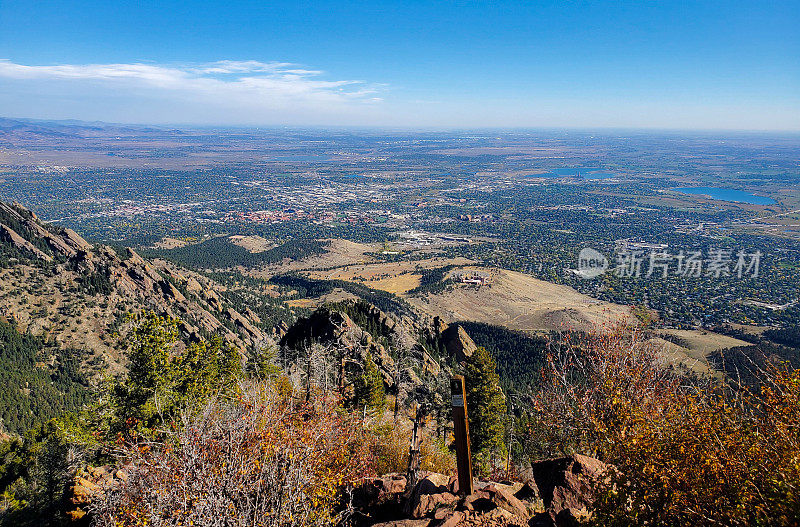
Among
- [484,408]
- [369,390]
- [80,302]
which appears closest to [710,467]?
[484,408]

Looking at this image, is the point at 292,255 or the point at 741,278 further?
the point at 292,255

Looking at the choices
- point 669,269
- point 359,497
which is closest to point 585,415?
point 359,497

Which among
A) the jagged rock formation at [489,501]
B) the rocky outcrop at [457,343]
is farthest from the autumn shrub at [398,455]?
the rocky outcrop at [457,343]

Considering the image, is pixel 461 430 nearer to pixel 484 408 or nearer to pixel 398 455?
pixel 398 455

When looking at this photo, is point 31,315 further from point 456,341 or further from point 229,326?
point 456,341

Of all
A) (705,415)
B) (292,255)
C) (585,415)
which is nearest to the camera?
(705,415)

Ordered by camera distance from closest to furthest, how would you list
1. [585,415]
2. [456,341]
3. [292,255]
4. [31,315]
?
1. [585,415]
2. [31,315]
3. [456,341]
4. [292,255]

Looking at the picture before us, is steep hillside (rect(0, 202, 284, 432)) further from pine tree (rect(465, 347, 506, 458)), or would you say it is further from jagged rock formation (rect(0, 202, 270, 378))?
pine tree (rect(465, 347, 506, 458))
